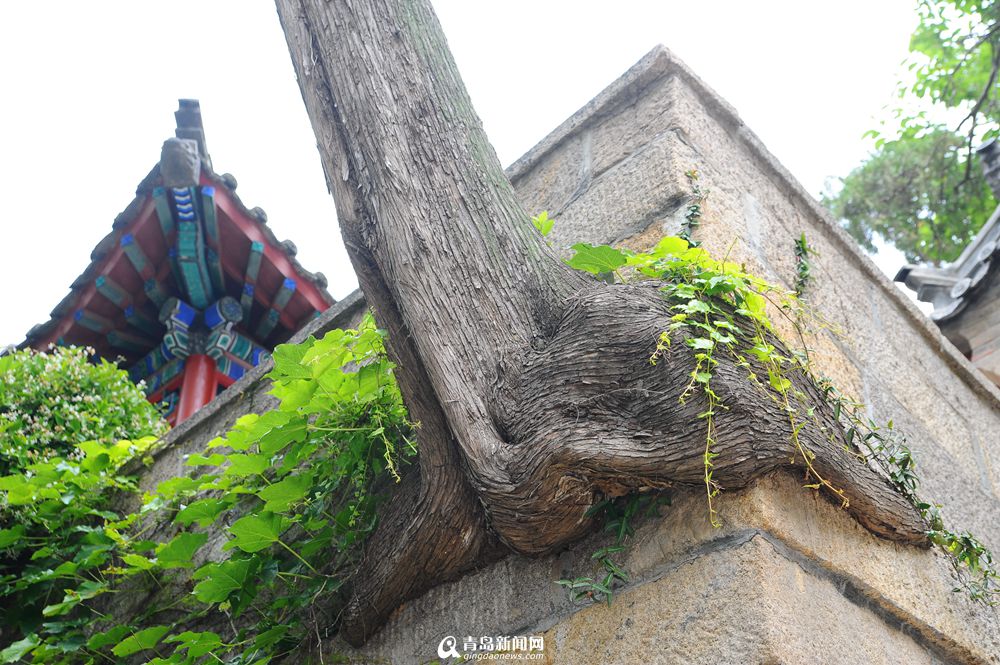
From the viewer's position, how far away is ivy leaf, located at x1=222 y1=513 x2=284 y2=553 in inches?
79.4

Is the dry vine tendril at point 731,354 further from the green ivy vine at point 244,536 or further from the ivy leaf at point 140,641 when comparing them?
the ivy leaf at point 140,641

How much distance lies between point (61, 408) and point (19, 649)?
1.42 m

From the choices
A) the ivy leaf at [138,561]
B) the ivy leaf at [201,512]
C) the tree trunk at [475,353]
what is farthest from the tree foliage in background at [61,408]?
the tree trunk at [475,353]

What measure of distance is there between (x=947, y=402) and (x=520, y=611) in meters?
1.91

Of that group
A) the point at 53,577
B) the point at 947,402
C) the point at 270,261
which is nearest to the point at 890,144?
the point at 270,261

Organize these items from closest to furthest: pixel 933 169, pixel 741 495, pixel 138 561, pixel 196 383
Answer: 1. pixel 741 495
2. pixel 138 561
3. pixel 196 383
4. pixel 933 169

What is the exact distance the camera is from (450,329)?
1786mm

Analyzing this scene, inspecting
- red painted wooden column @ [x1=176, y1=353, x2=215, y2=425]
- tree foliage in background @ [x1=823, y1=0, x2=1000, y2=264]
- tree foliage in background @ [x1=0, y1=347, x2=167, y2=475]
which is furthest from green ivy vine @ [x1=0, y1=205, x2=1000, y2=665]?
tree foliage in background @ [x1=823, y1=0, x2=1000, y2=264]

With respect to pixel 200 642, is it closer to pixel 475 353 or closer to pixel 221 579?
pixel 221 579

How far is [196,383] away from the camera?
5.96 metres

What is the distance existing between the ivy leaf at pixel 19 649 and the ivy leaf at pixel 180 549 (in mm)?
568


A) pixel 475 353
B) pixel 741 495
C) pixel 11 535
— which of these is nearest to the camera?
pixel 741 495

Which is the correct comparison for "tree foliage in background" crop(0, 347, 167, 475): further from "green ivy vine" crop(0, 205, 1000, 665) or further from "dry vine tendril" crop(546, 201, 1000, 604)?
"dry vine tendril" crop(546, 201, 1000, 604)

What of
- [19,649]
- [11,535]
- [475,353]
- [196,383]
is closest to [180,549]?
[19,649]
